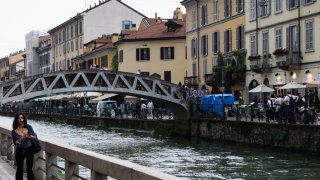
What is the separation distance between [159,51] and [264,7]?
26.2 metres

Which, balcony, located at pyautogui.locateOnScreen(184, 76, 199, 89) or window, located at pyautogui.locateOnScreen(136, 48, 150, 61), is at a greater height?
window, located at pyautogui.locateOnScreen(136, 48, 150, 61)

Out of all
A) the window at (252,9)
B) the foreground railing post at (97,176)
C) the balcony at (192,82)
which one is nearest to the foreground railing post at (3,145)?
the foreground railing post at (97,176)

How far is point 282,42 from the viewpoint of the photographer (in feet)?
151

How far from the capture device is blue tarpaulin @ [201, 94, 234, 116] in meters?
42.2

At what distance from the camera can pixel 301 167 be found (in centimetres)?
2525

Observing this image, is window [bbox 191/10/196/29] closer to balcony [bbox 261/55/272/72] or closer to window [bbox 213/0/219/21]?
window [bbox 213/0/219/21]

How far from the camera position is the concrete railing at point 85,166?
655 centimetres

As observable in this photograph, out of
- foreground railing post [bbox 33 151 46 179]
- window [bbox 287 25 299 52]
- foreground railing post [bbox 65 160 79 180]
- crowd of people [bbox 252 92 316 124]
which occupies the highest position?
window [bbox 287 25 299 52]

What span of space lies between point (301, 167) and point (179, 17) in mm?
60004

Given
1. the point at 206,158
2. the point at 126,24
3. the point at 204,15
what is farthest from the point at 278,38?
the point at 126,24

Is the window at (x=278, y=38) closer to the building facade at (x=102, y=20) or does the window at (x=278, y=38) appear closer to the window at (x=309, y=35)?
the window at (x=309, y=35)

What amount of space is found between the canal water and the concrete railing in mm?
4798

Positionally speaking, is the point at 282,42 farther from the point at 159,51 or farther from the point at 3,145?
the point at 3,145

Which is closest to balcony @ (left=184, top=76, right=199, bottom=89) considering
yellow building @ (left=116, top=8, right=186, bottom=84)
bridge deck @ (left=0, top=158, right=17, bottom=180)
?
yellow building @ (left=116, top=8, right=186, bottom=84)
